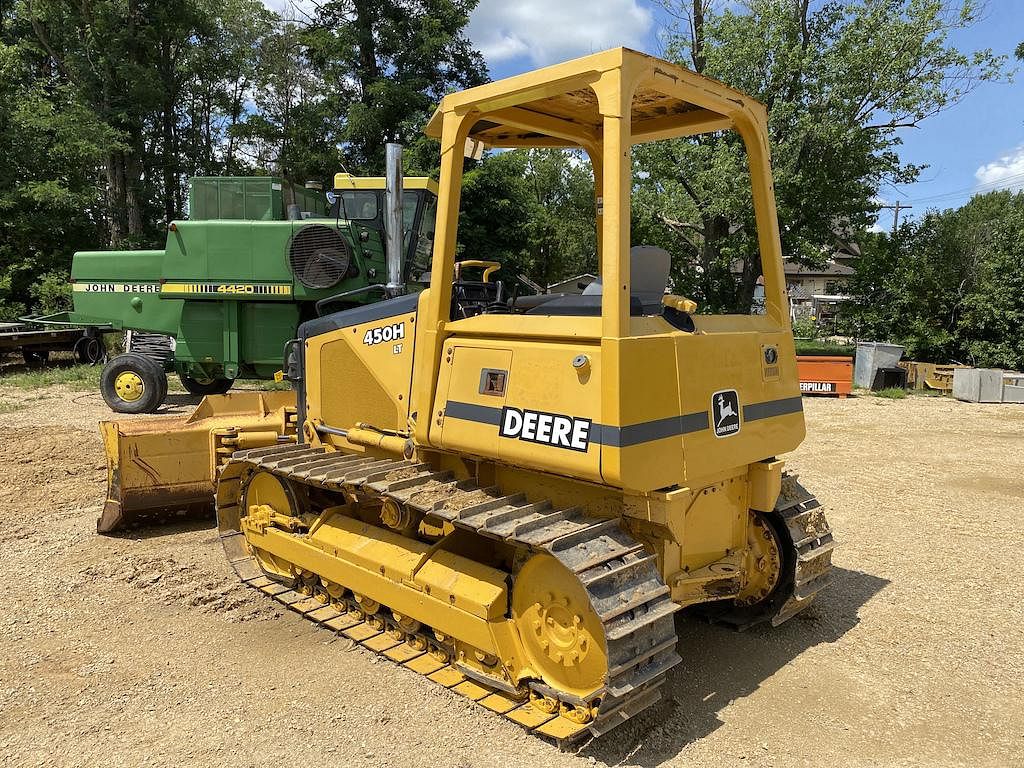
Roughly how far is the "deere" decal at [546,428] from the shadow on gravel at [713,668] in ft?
4.47

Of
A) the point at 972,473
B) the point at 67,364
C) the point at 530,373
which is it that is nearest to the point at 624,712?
the point at 530,373

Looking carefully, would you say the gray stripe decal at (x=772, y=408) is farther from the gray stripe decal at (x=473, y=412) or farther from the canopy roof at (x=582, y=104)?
the canopy roof at (x=582, y=104)

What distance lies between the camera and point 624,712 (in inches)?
127

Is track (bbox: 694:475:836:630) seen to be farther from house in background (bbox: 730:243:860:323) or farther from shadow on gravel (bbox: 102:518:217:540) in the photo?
shadow on gravel (bbox: 102:518:217:540)

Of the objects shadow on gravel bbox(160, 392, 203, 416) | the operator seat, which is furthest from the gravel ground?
shadow on gravel bbox(160, 392, 203, 416)

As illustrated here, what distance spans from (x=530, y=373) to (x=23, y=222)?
915 inches

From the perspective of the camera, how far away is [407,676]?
13.4ft

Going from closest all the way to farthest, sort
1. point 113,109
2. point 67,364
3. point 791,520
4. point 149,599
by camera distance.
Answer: point 791,520 → point 149,599 → point 67,364 → point 113,109

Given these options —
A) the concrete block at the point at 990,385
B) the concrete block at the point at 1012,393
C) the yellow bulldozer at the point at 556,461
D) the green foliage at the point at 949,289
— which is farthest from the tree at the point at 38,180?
the concrete block at the point at 1012,393

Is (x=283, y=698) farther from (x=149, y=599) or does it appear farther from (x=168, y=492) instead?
(x=168, y=492)

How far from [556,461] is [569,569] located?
50cm

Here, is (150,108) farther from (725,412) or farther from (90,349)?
(725,412)

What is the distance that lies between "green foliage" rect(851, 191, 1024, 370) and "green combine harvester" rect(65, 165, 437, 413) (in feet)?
50.4

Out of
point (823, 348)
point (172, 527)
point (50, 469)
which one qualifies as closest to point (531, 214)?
point (823, 348)
